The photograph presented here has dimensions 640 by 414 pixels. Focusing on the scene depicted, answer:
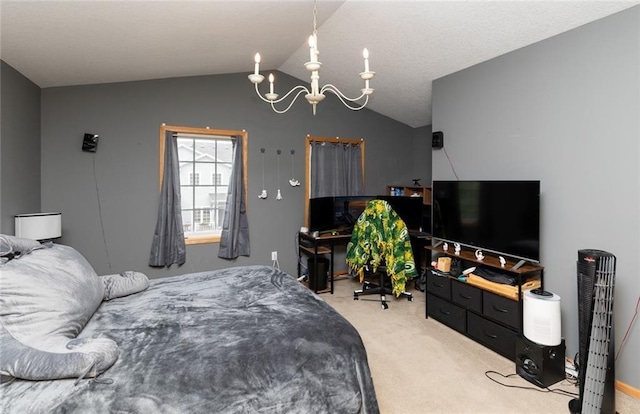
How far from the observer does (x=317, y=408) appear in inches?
60.8

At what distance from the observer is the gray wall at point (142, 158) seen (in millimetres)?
3648

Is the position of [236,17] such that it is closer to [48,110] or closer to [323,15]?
[323,15]

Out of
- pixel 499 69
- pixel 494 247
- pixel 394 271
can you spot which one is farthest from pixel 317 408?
pixel 499 69

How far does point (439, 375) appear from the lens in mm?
2484

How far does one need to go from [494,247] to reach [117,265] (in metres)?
4.09

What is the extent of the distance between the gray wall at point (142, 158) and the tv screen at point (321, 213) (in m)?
0.42

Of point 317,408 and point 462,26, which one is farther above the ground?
point 462,26

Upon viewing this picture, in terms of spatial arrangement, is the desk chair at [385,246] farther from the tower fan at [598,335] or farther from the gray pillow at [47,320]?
the gray pillow at [47,320]

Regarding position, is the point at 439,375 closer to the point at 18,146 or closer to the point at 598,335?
the point at 598,335

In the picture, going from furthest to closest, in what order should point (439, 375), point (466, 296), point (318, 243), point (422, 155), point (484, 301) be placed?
point (422, 155) < point (318, 243) < point (466, 296) < point (484, 301) < point (439, 375)

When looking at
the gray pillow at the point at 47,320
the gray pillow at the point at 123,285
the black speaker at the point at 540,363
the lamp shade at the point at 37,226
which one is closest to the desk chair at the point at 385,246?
the black speaker at the point at 540,363

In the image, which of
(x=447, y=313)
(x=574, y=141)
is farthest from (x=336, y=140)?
(x=574, y=141)

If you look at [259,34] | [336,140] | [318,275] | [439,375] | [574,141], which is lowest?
[439,375]

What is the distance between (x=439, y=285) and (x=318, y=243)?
164cm
